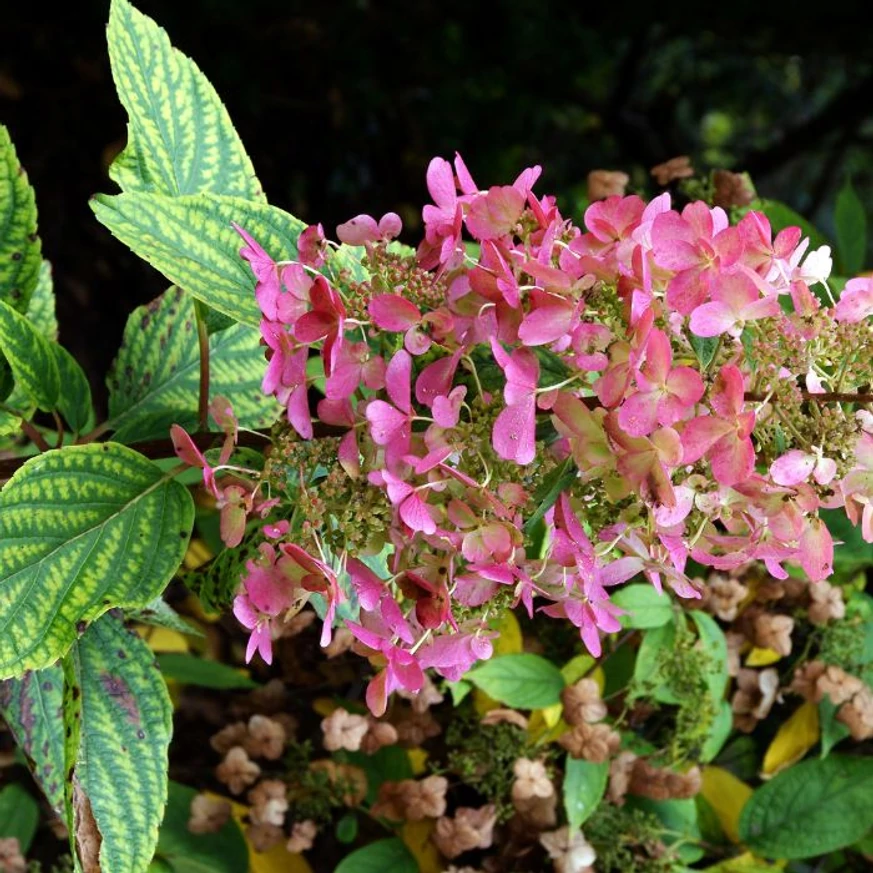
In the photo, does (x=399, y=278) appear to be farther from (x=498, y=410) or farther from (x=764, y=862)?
(x=764, y=862)

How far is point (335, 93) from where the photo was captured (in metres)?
1.83

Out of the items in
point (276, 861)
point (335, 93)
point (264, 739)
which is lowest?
point (276, 861)

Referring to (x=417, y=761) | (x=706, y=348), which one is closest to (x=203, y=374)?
(x=706, y=348)

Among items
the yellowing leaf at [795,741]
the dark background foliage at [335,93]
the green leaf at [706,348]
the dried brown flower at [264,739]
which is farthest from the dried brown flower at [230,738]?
the dark background foliage at [335,93]

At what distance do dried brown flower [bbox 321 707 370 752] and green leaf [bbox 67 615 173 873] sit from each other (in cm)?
21

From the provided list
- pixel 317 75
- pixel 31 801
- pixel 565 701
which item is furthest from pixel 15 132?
pixel 565 701

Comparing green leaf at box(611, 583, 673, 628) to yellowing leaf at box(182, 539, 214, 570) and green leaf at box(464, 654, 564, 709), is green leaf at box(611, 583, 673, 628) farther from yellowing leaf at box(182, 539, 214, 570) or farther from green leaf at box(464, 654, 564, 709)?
yellowing leaf at box(182, 539, 214, 570)

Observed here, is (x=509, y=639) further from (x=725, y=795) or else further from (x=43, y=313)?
(x=43, y=313)

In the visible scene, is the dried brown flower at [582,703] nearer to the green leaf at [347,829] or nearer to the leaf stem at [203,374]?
the green leaf at [347,829]

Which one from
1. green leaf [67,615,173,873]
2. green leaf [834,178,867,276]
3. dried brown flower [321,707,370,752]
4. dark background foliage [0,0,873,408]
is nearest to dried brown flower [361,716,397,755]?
dried brown flower [321,707,370,752]

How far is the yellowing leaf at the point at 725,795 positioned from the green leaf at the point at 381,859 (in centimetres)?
27

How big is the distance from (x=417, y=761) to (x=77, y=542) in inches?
17.0

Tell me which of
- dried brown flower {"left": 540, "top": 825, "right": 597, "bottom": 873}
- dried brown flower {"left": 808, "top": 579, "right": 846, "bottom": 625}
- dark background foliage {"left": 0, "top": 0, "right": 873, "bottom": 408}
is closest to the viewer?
dried brown flower {"left": 540, "top": 825, "right": 597, "bottom": 873}

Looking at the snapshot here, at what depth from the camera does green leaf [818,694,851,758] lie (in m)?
0.91
